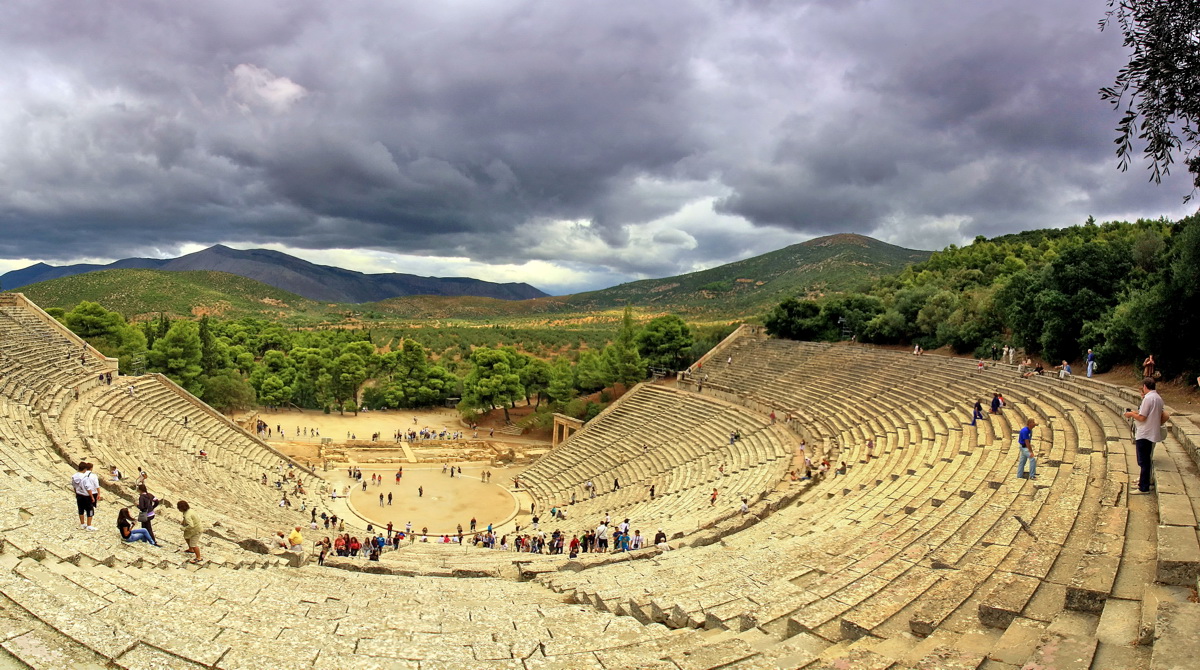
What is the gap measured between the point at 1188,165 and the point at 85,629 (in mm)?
15406

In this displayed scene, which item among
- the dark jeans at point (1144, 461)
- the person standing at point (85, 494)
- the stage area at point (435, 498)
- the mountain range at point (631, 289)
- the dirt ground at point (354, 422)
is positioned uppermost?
the mountain range at point (631, 289)

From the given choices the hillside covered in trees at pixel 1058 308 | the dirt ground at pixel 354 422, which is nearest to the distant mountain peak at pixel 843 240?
the hillside covered in trees at pixel 1058 308

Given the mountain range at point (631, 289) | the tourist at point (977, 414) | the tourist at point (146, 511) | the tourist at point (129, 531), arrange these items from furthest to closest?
the mountain range at point (631, 289) < the tourist at point (977, 414) < the tourist at point (146, 511) < the tourist at point (129, 531)

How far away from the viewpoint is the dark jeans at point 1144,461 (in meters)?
8.06

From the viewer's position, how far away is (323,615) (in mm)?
7391

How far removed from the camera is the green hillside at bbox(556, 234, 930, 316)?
96375 millimetres

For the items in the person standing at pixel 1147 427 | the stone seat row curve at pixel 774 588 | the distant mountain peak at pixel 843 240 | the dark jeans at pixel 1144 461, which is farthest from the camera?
the distant mountain peak at pixel 843 240

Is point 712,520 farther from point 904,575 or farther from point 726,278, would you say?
point 726,278

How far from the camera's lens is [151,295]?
97125 mm

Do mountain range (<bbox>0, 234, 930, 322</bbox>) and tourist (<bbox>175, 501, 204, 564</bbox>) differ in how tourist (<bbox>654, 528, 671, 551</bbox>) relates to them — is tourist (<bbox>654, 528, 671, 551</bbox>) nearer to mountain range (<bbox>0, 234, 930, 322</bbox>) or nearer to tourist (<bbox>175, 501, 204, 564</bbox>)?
tourist (<bbox>175, 501, 204, 564</bbox>)

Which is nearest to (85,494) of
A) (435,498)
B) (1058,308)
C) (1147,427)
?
(1147,427)

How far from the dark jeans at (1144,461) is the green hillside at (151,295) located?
103432 millimetres

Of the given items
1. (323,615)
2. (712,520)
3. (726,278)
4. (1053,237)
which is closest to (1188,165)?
(712,520)

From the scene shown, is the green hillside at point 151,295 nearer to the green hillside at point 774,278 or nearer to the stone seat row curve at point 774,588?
the green hillside at point 774,278
